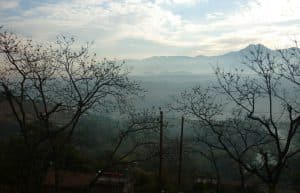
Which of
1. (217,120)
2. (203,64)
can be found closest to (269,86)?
(217,120)

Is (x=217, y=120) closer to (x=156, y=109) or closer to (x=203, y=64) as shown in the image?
(x=156, y=109)

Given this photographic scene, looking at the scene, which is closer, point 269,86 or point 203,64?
point 269,86

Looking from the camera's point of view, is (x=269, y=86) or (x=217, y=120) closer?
(x=269, y=86)

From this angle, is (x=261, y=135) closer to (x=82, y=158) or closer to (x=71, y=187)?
(x=71, y=187)

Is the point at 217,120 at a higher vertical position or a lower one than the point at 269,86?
lower

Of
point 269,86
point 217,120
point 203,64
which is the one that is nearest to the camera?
point 269,86

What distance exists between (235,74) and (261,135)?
205 cm

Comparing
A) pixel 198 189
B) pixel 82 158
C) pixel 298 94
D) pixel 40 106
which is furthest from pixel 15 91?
pixel 82 158

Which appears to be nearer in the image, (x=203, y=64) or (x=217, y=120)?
(x=217, y=120)

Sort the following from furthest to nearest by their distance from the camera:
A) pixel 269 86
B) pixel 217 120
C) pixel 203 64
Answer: pixel 203 64
pixel 217 120
pixel 269 86

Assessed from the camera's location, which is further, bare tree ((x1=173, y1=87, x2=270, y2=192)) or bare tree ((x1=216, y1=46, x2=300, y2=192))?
bare tree ((x1=173, y1=87, x2=270, y2=192))

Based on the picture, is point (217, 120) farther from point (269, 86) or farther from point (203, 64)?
point (203, 64)

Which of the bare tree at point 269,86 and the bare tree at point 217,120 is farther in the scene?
the bare tree at point 217,120

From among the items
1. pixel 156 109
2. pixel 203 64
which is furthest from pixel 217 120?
pixel 203 64
